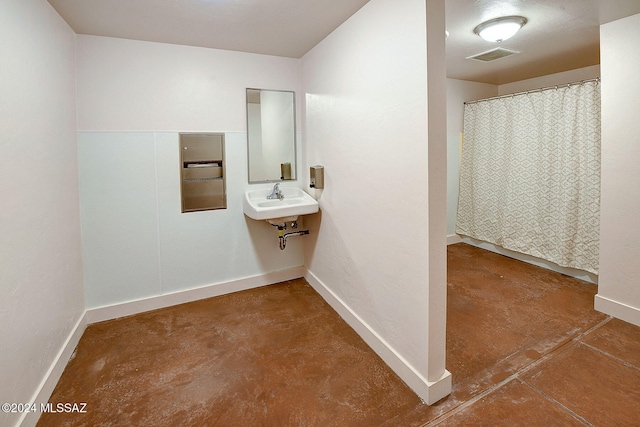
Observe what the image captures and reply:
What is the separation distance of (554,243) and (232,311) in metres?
3.56

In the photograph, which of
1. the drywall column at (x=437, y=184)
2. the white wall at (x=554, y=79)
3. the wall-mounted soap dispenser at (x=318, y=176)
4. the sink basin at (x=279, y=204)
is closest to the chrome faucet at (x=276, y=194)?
the sink basin at (x=279, y=204)

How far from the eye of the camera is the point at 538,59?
3371 mm

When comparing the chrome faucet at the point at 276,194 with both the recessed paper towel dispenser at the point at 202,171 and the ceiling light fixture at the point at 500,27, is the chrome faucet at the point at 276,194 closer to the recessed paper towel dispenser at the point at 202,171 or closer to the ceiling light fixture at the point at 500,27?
the recessed paper towel dispenser at the point at 202,171

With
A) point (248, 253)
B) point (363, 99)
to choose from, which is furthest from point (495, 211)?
point (248, 253)

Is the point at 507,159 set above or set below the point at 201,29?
below

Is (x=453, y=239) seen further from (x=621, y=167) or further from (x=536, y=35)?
(x=536, y=35)

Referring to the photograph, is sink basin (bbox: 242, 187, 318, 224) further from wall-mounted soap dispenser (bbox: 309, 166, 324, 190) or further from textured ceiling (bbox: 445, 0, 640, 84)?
textured ceiling (bbox: 445, 0, 640, 84)

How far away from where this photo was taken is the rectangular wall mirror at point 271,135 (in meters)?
3.04

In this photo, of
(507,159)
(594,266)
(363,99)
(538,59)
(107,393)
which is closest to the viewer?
(107,393)

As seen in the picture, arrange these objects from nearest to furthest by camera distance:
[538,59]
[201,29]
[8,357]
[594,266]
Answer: [8,357] < [201,29] < [594,266] < [538,59]

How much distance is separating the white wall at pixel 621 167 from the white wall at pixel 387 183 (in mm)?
1799

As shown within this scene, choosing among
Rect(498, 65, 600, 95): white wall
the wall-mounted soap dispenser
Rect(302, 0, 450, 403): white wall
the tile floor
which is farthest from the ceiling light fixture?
the tile floor

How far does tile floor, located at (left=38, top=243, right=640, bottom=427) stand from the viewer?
1.64 meters

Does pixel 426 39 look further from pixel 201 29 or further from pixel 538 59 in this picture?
pixel 538 59
